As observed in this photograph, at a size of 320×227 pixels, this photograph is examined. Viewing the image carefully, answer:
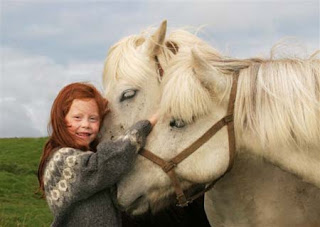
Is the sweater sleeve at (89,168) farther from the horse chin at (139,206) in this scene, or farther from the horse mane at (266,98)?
the horse mane at (266,98)

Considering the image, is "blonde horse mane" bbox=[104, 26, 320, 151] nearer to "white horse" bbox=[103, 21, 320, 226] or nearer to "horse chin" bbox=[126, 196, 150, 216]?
"white horse" bbox=[103, 21, 320, 226]

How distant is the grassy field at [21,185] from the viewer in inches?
564

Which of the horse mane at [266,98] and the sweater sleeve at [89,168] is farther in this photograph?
the sweater sleeve at [89,168]

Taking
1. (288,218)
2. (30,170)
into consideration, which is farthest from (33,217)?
(288,218)

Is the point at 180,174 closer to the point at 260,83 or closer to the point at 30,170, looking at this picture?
the point at 260,83

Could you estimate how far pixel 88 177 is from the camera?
3.66 meters

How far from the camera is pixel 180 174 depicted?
3.69 m

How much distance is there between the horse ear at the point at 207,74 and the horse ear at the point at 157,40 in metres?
1.28

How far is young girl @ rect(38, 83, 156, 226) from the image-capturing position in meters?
3.64

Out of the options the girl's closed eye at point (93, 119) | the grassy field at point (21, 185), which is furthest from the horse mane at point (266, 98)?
the grassy field at point (21, 185)

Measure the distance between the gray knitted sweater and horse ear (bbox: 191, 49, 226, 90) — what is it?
0.52 m

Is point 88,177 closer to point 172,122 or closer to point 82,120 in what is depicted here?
point 82,120

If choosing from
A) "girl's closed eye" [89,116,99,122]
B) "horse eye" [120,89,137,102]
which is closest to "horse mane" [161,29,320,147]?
"girl's closed eye" [89,116,99,122]

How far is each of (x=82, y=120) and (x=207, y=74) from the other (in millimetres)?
1028
